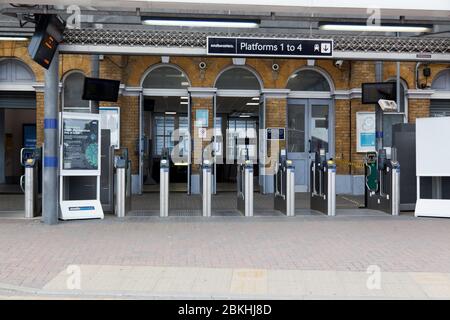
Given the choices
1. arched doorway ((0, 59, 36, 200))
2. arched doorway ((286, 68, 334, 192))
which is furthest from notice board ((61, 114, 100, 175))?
arched doorway ((286, 68, 334, 192))

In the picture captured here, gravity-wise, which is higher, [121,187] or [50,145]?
[50,145]

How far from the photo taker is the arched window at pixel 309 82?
55.8 feet

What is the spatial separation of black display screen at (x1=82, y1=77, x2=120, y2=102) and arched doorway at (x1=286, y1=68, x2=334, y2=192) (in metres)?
6.73

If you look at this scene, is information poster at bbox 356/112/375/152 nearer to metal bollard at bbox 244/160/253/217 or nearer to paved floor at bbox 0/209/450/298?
paved floor at bbox 0/209/450/298

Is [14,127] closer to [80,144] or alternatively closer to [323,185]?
[80,144]

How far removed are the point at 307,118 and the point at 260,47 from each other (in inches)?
270

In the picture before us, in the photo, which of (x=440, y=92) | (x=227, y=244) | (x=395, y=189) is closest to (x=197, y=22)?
(x=227, y=244)

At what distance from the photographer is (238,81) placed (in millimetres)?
16828

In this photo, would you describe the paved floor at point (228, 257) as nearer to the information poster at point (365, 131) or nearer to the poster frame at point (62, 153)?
the poster frame at point (62, 153)

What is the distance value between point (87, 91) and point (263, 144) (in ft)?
21.7

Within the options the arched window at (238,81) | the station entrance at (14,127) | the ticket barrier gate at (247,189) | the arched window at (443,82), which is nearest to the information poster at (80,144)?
the station entrance at (14,127)

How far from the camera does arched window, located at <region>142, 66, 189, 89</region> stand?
16.6 meters

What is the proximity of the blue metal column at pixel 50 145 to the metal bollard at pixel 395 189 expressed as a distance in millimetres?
7326

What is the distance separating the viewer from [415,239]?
9.00 metres
